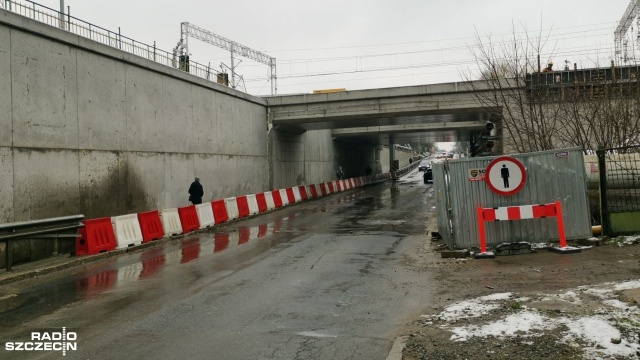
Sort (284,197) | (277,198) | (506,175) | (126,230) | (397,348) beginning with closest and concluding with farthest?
(397,348)
(506,175)
(126,230)
(277,198)
(284,197)

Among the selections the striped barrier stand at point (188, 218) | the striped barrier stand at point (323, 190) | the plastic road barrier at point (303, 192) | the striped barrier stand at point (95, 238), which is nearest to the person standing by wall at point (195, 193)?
the striped barrier stand at point (188, 218)

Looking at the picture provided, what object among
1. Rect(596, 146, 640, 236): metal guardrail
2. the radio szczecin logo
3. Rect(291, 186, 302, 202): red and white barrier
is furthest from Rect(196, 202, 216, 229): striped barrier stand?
Rect(596, 146, 640, 236): metal guardrail

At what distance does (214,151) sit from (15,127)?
10585 mm

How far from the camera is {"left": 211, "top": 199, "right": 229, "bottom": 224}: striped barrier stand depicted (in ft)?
57.4

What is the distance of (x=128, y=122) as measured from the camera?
16.0 metres

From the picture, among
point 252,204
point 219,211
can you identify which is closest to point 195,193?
point 219,211

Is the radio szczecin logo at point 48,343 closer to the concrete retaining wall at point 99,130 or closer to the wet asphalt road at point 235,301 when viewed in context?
the wet asphalt road at point 235,301

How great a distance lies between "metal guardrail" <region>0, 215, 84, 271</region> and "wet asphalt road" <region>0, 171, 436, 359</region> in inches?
43.9

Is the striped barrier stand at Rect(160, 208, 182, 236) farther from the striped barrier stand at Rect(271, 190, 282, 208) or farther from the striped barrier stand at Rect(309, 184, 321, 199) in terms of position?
the striped barrier stand at Rect(309, 184, 321, 199)

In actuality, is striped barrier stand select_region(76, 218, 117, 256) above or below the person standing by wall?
below

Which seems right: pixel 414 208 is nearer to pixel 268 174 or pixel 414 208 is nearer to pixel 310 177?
pixel 268 174

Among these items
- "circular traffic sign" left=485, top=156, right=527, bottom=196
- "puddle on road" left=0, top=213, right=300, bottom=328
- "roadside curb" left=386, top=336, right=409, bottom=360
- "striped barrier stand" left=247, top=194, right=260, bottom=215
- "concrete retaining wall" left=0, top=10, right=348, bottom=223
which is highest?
"concrete retaining wall" left=0, top=10, right=348, bottom=223

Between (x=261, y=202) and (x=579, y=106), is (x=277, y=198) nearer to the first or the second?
(x=261, y=202)

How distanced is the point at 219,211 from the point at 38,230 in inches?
299
